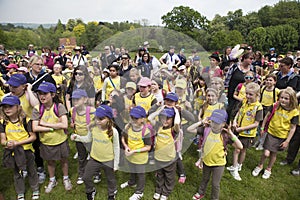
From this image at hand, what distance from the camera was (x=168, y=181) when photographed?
366 centimetres

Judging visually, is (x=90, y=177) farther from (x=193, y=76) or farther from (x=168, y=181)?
(x=193, y=76)

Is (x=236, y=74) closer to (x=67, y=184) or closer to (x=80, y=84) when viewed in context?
(x=80, y=84)

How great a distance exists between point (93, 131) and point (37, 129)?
918 mm

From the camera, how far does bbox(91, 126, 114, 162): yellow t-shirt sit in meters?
3.22

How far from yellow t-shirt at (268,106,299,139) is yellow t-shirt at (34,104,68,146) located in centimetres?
403

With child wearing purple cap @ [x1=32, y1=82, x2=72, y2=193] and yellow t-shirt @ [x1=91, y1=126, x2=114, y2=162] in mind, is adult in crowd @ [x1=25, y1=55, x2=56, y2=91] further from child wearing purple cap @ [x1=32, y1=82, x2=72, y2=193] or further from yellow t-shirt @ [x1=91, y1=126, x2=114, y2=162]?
yellow t-shirt @ [x1=91, y1=126, x2=114, y2=162]

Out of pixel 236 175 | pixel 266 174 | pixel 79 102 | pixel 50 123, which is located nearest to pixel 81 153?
pixel 50 123

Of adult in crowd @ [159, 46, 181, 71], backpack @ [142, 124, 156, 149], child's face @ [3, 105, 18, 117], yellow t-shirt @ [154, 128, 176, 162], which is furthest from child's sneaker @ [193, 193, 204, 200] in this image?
adult in crowd @ [159, 46, 181, 71]

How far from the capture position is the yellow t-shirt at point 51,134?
3395mm

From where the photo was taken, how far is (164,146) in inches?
134

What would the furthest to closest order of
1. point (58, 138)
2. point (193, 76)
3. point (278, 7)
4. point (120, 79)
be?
point (278, 7) < point (193, 76) < point (120, 79) < point (58, 138)

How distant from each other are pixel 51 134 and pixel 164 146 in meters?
1.93

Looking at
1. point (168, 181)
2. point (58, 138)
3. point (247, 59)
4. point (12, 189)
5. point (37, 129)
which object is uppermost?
point (247, 59)

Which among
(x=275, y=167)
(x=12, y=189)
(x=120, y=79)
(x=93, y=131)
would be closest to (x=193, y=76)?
(x=120, y=79)
